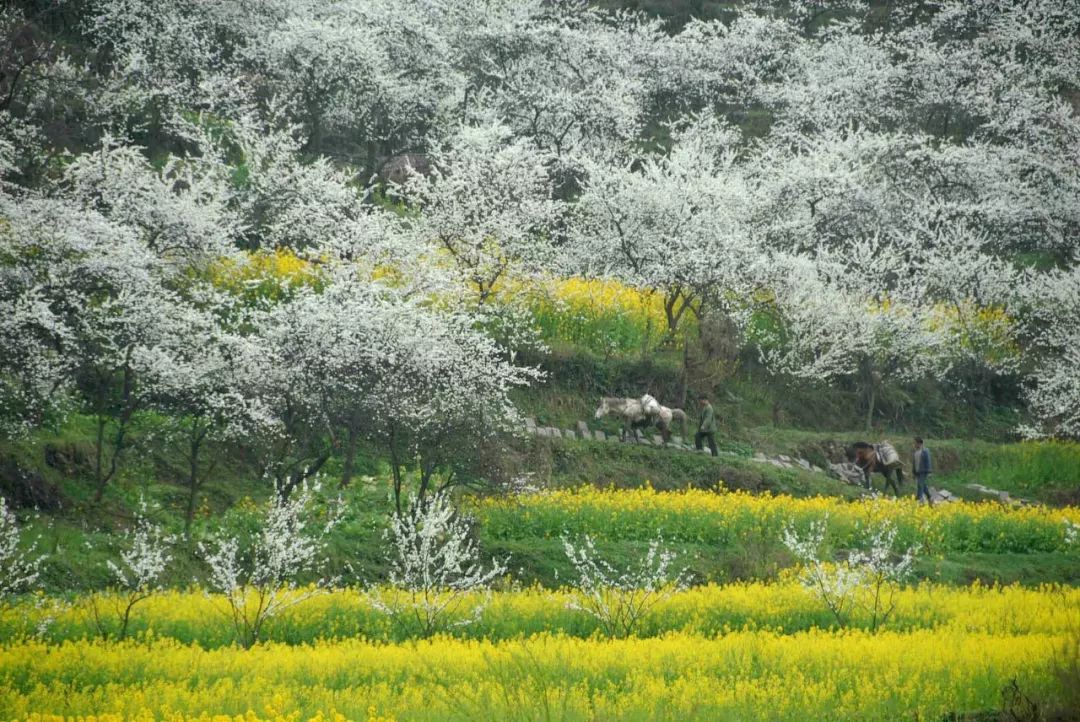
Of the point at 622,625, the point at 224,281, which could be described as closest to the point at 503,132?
the point at 224,281

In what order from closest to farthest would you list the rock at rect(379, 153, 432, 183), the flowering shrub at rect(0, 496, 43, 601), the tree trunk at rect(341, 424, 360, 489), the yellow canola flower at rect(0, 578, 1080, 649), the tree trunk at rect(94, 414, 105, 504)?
the flowering shrub at rect(0, 496, 43, 601), the yellow canola flower at rect(0, 578, 1080, 649), the tree trunk at rect(94, 414, 105, 504), the tree trunk at rect(341, 424, 360, 489), the rock at rect(379, 153, 432, 183)

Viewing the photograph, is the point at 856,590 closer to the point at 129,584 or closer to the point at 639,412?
the point at 129,584

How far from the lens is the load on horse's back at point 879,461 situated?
2664 centimetres

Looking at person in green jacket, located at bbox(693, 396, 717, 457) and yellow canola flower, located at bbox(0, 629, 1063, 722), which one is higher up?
person in green jacket, located at bbox(693, 396, 717, 457)

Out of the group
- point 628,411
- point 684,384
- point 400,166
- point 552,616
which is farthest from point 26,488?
point 400,166

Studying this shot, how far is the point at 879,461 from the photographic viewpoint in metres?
26.8

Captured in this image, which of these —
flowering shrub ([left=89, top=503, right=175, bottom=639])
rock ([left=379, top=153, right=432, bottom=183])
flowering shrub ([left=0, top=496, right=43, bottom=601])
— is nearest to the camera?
flowering shrub ([left=0, top=496, right=43, bottom=601])

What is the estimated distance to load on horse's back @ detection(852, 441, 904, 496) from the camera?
26641mm

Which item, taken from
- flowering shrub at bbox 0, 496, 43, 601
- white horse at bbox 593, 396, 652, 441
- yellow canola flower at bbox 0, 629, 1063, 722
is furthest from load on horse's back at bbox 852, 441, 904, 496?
flowering shrub at bbox 0, 496, 43, 601

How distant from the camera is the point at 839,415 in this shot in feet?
116

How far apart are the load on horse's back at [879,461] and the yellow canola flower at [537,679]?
14408 mm

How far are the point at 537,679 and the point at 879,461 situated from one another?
19724 mm

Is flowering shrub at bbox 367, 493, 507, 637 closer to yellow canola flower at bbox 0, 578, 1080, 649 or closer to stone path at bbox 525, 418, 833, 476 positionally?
yellow canola flower at bbox 0, 578, 1080, 649

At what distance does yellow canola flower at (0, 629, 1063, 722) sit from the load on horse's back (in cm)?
1441
